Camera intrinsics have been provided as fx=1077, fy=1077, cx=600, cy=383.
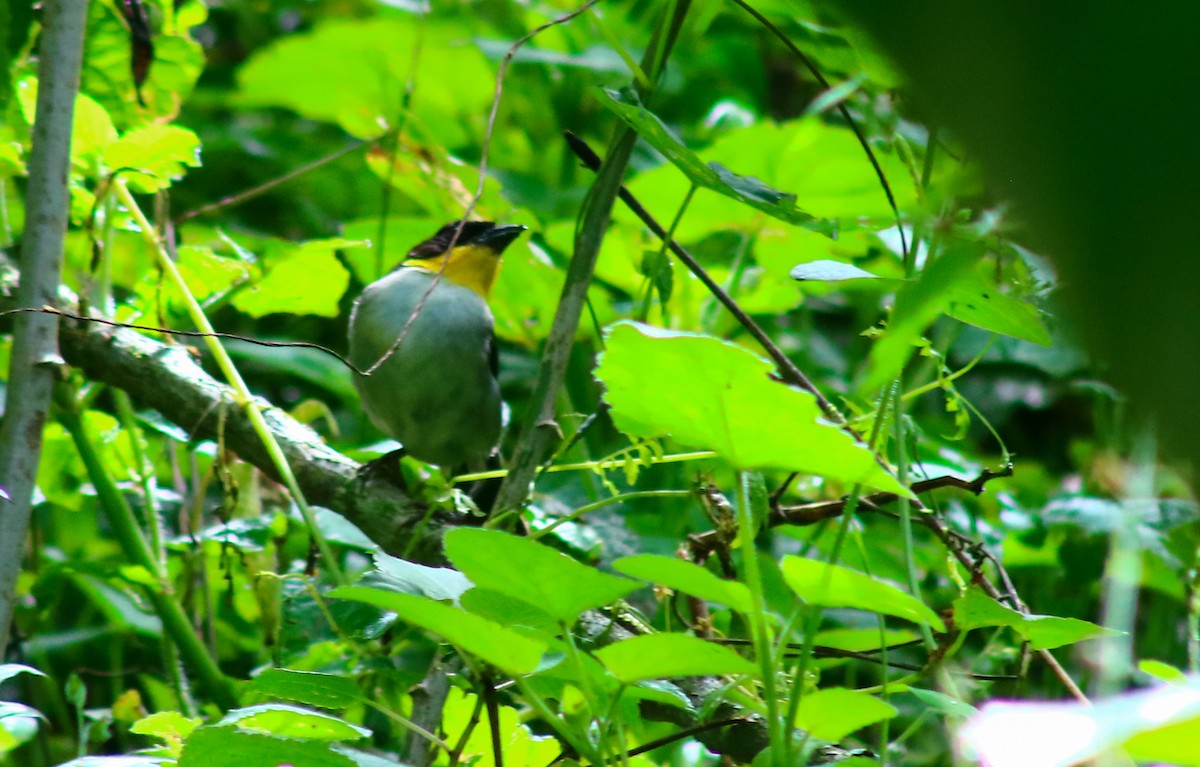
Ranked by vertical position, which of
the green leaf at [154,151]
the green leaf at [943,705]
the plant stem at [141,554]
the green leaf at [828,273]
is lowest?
the plant stem at [141,554]

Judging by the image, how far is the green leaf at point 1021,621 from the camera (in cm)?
120

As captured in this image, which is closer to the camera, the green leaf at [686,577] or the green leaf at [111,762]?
the green leaf at [686,577]

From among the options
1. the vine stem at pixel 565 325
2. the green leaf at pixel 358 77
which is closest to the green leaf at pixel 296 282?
the vine stem at pixel 565 325

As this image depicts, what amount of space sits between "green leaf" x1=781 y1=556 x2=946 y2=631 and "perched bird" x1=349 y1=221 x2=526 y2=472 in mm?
2301

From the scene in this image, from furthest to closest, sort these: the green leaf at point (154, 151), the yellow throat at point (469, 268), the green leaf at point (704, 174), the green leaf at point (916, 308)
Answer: the yellow throat at point (469, 268) < the green leaf at point (154, 151) < the green leaf at point (704, 174) < the green leaf at point (916, 308)

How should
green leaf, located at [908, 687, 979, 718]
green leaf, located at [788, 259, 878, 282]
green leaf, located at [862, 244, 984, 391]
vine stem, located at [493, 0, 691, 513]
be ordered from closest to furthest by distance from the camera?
green leaf, located at [862, 244, 984, 391]
green leaf, located at [908, 687, 979, 718]
green leaf, located at [788, 259, 878, 282]
vine stem, located at [493, 0, 691, 513]

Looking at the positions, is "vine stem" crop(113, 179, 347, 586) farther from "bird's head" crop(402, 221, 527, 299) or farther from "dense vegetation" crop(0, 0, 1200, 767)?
"bird's head" crop(402, 221, 527, 299)

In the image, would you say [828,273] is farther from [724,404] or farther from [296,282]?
[296,282]

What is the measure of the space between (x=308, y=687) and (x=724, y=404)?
2.20 feet

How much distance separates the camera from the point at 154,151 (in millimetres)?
2033

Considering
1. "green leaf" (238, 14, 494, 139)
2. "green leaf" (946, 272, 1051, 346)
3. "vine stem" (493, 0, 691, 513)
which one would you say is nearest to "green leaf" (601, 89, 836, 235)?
"vine stem" (493, 0, 691, 513)

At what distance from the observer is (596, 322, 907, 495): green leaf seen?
94 cm

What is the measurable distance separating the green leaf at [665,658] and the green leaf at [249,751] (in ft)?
1.21

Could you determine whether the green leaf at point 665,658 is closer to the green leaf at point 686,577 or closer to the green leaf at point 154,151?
the green leaf at point 686,577
